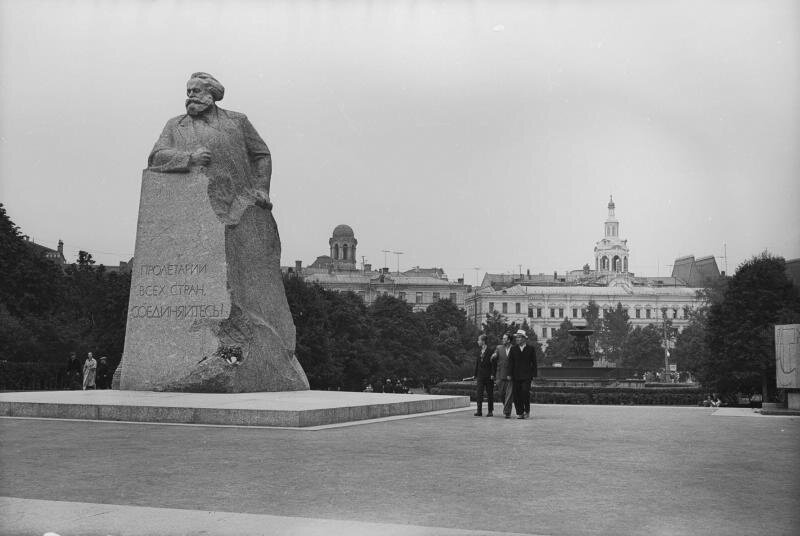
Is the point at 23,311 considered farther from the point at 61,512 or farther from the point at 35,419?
the point at 61,512

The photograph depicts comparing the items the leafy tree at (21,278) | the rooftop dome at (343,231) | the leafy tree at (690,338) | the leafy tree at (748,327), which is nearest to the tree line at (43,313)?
the leafy tree at (21,278)

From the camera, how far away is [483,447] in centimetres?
1128

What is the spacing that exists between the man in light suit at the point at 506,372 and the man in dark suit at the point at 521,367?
0.41 ft

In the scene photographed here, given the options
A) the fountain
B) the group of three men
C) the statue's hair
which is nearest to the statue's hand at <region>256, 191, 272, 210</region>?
the statue's hair

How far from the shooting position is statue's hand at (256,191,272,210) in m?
19.2

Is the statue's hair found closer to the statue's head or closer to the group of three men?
the statue's head

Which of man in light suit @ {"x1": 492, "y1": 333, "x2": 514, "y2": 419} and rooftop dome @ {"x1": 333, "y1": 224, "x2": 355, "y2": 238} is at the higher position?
rooftop dome @ {"x1": 333, "y1": 224, "x2": 355, "y2": 238}

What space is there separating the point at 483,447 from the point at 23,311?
38.3m

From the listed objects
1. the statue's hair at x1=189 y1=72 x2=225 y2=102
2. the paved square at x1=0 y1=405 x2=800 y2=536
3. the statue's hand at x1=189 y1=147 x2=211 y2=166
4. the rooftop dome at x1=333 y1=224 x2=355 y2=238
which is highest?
the rooftop dome at x1=333 y1=224 x2=355 y2=238

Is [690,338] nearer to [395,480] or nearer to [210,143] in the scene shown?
[210,143]

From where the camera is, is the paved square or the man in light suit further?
the man in light suit

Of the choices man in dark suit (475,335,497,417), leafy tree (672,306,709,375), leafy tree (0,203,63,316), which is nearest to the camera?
man in dark suit (475,335,497,417)

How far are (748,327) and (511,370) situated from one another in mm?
21230

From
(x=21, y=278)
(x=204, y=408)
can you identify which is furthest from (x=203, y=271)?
(x=21, y=278)
